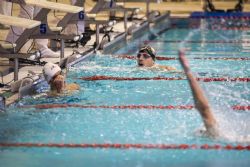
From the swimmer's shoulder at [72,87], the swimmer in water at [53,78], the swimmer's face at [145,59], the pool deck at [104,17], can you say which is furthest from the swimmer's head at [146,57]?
the swimmer in water at [53,78]

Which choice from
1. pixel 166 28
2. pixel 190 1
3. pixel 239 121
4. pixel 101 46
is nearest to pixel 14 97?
pixel 239 121

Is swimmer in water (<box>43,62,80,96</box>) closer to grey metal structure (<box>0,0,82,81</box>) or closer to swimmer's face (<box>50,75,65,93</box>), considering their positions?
swimmer's face (<box>50,75,65,93</box>)

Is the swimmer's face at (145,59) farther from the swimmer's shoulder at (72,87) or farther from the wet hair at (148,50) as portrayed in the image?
the swimmer's shoulder at (72,87)

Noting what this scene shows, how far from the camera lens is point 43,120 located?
23.4 feet

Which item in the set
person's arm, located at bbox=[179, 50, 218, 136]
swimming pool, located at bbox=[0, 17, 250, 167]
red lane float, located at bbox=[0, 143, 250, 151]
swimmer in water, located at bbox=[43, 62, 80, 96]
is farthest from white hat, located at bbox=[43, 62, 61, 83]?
person's arm, located at bbox=[179, 50, 218, 136]

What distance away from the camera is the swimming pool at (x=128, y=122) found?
5.94 meters

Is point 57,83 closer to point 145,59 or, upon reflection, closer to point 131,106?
point 131,106

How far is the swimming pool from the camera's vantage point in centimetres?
594

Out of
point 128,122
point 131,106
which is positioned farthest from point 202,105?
point 131,106

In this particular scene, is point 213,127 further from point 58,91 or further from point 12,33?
point 12,33

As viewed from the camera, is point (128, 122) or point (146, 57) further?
point (146, 57)

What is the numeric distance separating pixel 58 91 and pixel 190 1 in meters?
15.5

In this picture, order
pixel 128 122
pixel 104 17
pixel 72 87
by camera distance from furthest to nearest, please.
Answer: pixel 104 17 < pixel 72 87 < pixel 128 122

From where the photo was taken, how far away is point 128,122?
7.07 metres
